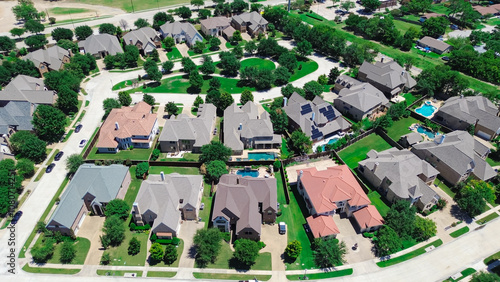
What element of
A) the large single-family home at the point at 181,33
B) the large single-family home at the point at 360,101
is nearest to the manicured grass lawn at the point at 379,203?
the large single-family home at the point at 360,101

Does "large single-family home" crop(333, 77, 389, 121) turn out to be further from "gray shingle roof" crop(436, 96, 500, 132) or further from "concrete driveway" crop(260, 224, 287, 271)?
"concrete driveway" crop(260, 224, 287, 271)

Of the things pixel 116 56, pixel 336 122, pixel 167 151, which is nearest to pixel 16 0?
pixel 116 56

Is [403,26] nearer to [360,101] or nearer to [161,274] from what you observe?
[360,101]

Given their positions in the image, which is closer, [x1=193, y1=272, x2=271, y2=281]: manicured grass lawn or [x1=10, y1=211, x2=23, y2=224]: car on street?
[x1=193, y1=272, x2=271, y2=281]: manicured grass lawn

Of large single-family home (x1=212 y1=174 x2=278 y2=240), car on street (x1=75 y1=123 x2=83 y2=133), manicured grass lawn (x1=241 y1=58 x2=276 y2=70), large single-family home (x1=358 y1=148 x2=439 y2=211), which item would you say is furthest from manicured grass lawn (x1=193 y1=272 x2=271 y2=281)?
manicured grass lawn (x1=241 y1=58 x2=276 y2=70)

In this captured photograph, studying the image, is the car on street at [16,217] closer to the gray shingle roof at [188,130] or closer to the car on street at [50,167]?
the car on street at [50,167]

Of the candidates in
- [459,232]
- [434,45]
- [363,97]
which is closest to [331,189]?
[459,232]
